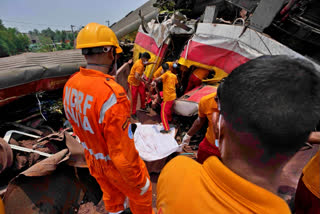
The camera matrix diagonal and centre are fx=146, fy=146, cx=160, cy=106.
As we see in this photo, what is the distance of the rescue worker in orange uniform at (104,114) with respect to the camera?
136 centimetres

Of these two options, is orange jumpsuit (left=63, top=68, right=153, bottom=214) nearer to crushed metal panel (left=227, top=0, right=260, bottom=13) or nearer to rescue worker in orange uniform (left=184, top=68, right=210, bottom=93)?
rescue worker in orange uniform (left=184, top=68, right=210, bottom=93)

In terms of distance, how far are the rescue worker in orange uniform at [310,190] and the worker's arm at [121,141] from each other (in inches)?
61.2

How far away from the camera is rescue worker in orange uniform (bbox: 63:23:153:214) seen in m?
1.36

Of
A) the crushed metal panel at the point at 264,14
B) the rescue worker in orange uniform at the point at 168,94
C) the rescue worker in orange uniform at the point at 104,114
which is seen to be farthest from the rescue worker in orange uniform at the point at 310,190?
the crushed metal panel at the point at 264,14

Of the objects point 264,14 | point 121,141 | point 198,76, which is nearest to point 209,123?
point 121,141

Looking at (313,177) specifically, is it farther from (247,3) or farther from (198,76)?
(247,3)

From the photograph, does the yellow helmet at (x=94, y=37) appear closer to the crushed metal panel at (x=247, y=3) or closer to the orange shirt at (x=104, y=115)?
the orange shirt at (x=104, y=115)

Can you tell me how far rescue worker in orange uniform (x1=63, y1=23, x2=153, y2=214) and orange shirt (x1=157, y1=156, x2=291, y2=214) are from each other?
78 centimetres

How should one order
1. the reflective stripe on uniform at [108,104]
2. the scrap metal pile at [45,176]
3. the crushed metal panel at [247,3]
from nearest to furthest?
the reflective stripe on uniform at [108,104], the scrap metal pile at [45,176], the crushed metal panel at [247,3]

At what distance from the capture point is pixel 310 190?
4.15ft

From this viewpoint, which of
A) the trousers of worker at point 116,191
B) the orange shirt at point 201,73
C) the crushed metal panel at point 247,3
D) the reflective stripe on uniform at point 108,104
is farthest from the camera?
the orange shirt at point 201,73

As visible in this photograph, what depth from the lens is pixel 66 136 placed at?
2.59 meters

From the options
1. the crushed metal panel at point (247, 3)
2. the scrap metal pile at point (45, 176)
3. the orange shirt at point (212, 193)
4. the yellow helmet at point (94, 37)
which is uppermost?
the crushed metal panel at point (247, 3)

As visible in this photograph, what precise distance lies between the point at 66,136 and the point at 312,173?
326cm
